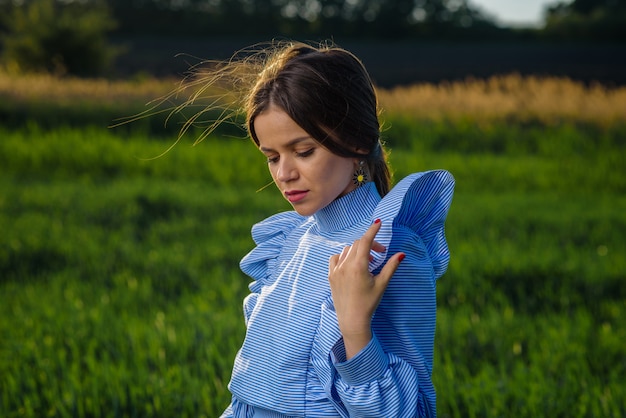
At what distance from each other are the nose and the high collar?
0.14 m

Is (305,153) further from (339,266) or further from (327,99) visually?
(339,266)

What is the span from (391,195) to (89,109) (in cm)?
1207

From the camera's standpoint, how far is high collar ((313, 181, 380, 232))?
179cm

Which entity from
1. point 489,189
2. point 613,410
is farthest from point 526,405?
point 489,189

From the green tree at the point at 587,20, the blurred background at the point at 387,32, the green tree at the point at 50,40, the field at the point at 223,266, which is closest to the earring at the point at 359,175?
the field at the point at 223,266

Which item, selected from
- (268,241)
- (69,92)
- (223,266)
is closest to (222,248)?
(223,266)

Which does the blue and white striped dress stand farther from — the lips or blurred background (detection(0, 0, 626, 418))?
blurred background (detection(0, 0, 626, 418))

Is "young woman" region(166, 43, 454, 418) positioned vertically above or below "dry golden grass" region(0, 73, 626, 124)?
above

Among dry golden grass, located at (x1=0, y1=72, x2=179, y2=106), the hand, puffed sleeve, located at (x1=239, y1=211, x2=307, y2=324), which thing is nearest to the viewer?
the hand

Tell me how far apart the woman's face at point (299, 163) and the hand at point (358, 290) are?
0.22 meters

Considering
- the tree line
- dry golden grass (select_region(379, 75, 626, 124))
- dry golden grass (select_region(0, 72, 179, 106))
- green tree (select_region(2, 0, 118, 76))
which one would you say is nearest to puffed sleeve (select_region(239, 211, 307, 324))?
dry golden grass (select_region(379, 75, 626, 124))

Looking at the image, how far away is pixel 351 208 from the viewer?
1.79 m

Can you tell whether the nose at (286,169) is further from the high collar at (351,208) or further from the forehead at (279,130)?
the high collar at (351,208)

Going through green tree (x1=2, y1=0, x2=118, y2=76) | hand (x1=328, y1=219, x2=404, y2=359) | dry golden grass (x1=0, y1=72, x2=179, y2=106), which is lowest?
green tree (x1=2, y1=0, x2=118, y2=76)
